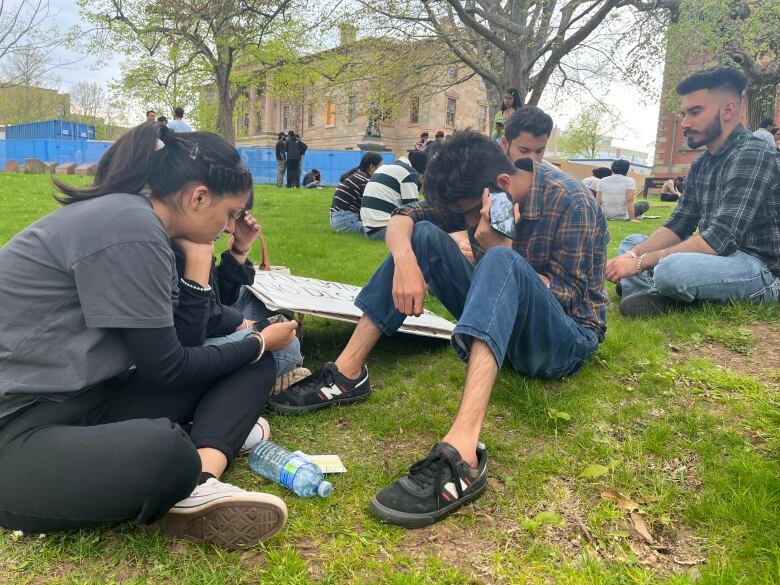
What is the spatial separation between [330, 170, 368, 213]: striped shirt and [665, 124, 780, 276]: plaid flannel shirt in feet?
17.2

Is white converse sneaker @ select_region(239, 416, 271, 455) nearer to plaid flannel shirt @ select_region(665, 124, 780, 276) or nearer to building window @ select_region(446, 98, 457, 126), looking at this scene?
plaid flannel shirt @ select_region(665, 124, 780, 276)

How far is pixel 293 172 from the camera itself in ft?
69.4

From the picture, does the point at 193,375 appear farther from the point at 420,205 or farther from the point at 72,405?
the point at 420,205

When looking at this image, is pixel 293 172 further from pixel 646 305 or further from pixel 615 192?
pixel 646 305

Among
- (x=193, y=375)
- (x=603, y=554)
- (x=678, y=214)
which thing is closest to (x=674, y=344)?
(x=678, y=214)

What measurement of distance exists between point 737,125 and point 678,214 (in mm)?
724

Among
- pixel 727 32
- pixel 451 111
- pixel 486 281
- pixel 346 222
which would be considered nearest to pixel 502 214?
pixel 486 281

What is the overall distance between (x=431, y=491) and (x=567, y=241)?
1.36 m

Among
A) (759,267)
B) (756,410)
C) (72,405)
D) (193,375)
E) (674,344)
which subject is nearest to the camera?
(72,405)

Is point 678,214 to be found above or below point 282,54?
below

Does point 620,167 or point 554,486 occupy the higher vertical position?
point 620,167

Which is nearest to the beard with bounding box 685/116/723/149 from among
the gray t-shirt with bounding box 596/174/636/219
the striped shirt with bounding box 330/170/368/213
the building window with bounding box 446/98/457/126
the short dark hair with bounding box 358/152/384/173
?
the striped shirt with bounding box 330/170/368/213

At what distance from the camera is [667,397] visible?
2.82 m

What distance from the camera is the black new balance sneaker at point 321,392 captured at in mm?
2836
